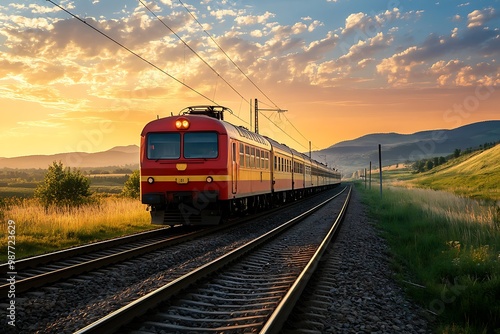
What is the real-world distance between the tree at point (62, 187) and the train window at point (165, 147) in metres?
17.9

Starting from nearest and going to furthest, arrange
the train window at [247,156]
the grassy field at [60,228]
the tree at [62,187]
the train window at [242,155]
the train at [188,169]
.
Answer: the grassy field at [60,228]
the train at [188,169]
the train window at [242,155]
the train window at [247,156]
the tree at [62,187]

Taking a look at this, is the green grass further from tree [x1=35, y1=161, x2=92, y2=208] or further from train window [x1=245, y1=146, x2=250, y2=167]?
tree [x1=35, y1=161, x2=92, y2=208]

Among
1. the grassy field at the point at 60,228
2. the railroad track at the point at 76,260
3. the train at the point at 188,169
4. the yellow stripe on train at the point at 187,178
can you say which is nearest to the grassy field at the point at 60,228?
the grassy field at the point at 60,228

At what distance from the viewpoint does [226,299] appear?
6.21 m

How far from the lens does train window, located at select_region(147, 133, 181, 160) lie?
1440cm

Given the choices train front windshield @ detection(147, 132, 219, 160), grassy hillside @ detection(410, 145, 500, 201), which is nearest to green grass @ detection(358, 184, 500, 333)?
train front windshield @ detection(147, 132, 219, 160)

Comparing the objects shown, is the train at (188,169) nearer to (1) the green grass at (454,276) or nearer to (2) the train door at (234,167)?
(2) the train door at (234,167)

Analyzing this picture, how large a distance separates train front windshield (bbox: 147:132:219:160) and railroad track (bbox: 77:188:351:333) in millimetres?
5030

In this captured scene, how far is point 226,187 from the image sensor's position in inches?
558

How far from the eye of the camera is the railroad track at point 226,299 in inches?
194

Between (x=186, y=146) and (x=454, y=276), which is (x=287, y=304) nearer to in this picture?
(x=454, y=276)

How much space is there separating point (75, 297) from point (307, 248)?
18.6 ft

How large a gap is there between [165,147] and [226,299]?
8824 mm

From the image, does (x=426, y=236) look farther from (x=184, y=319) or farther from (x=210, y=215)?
(x=184, y=319)
